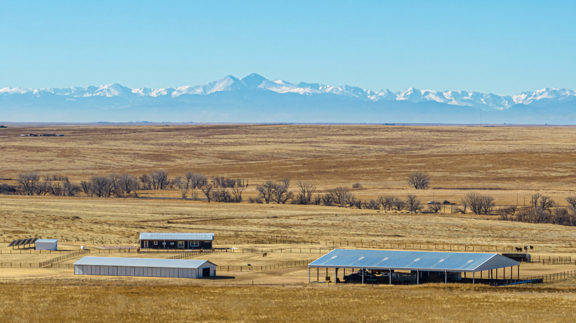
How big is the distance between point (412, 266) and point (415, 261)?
144cm

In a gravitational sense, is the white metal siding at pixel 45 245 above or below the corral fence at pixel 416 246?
above

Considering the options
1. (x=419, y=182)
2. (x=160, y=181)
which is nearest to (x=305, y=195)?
(x=419, y=182)

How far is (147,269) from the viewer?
6488 centimetres

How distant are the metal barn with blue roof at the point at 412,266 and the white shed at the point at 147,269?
8.20m

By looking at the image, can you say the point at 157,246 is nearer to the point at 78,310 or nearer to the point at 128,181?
the point at 78,310

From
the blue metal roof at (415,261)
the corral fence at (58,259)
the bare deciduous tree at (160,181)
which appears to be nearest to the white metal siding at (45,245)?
the corral fence at (58,259)

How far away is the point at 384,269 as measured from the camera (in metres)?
60.2

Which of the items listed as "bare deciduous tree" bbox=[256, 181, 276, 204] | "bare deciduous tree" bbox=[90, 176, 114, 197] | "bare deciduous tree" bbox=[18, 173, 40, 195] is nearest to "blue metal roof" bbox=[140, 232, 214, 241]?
"bare deciduous tree" bbox=[256, 181, 276, 204]

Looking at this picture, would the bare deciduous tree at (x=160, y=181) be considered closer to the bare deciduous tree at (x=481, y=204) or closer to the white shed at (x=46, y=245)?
the bare deciduous tree at (x=481, y=204)

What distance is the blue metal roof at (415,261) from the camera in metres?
59.8

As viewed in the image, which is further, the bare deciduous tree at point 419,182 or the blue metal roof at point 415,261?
the bare deciduous tree at point 419,182

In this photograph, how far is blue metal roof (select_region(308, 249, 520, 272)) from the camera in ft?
196

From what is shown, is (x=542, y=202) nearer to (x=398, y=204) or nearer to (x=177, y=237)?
(x=398, y=204)

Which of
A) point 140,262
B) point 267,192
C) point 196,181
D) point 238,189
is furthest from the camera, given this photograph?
point 196,181
